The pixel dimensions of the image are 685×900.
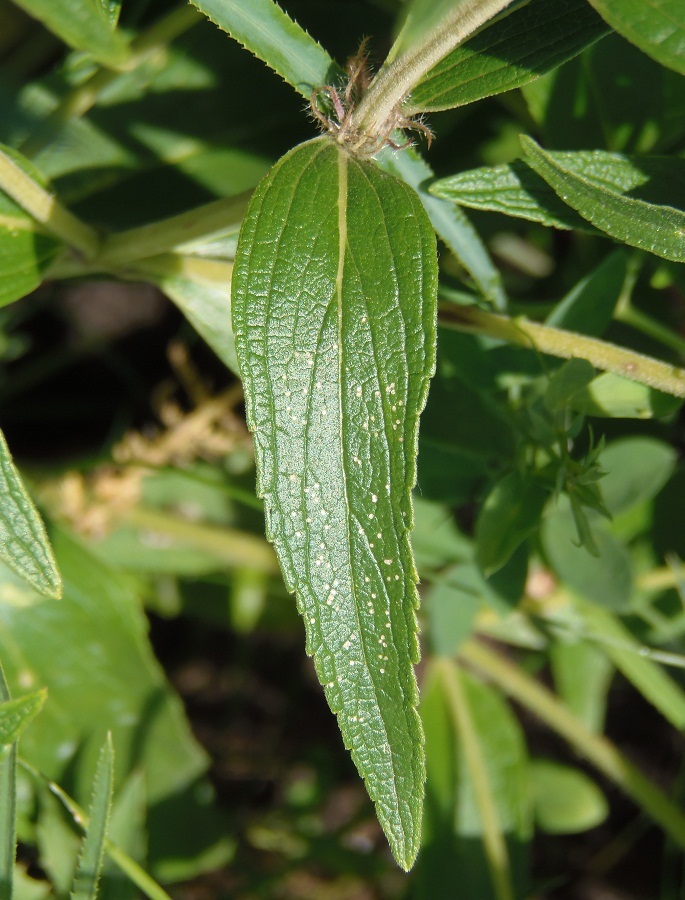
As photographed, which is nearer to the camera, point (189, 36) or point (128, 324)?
point (189, 36)

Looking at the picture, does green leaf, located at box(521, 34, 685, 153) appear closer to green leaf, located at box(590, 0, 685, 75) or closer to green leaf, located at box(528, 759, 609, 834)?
green leaf, located at box(590, 0, 685, 75)

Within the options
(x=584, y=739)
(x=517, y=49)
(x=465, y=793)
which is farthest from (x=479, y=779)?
(x=517, y=49)

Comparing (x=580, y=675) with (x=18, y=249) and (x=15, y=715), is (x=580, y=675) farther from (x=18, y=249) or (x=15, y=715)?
(x=18, y=249)

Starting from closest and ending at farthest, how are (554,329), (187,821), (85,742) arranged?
(554,329) < (85,742) < (187,821)

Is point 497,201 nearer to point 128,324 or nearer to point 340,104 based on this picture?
point 340,104

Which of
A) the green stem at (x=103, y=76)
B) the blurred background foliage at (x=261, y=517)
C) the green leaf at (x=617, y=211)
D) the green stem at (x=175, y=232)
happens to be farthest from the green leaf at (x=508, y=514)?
the green stem at (x=103, y=76)

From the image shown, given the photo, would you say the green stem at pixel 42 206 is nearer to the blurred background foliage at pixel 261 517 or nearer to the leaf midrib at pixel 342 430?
the blurred background foliage at pixel 261 517

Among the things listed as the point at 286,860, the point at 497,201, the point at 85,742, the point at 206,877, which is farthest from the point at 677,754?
the point at 497,201
